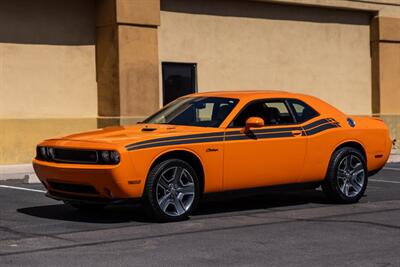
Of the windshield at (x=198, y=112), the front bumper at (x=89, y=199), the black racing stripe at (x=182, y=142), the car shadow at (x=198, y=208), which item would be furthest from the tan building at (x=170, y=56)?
the black racing stripe at (x=182, y=142)

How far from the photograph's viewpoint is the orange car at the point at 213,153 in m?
8.57

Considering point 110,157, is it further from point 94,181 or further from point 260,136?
point 260,136

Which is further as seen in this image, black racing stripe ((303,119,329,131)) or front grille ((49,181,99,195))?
black racing stripe ((303,119,329,131))

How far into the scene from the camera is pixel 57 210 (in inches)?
389

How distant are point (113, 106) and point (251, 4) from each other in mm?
4967

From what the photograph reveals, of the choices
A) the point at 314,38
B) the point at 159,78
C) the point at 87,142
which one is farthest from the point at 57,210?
the point at 314,38

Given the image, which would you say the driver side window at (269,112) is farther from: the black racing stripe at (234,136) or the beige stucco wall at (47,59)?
the beige stucco wall at (47,59)

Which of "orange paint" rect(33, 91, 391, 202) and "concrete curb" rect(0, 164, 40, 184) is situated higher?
"orange paint" rect(33, 91, 391, 202)

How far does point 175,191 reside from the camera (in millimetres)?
8867

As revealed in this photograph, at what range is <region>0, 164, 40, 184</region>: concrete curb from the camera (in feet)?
45.4

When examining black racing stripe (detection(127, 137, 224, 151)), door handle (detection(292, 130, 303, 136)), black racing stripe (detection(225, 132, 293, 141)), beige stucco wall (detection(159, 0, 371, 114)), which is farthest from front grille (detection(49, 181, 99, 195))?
beige stucco wall (detection(159, 0, 371, 114))

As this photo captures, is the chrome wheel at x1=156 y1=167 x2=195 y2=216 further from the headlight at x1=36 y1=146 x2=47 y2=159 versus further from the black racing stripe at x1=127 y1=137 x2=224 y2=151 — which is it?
the headlight at x1=36 y1=146 x2=47 y2=159

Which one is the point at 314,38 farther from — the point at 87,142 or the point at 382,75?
the point at 87,142

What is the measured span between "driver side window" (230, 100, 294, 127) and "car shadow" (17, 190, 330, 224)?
0.99m
